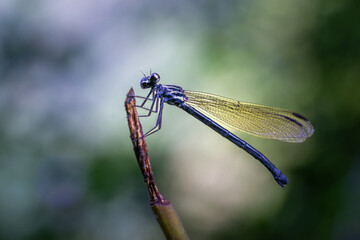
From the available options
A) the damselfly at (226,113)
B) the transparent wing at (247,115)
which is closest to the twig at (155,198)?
the damselfly at (226,113)

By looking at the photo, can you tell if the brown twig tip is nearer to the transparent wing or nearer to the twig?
the twig

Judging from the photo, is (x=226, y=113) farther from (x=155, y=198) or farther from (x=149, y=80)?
(x=155, y=198)

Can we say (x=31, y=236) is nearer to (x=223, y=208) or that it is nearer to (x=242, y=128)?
(x=223, y=208)

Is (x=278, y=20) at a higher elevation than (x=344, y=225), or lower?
higher

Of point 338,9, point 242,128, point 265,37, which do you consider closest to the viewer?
point 242,128

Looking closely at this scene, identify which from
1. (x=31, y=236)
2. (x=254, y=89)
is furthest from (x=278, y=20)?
(x=31, y=236)

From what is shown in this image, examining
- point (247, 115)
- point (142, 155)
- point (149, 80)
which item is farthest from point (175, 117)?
point (142, 155)

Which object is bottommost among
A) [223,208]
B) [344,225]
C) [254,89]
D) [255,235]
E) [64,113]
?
[344,225]

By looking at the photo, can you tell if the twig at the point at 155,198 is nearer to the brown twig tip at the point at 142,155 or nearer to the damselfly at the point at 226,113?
the brown twig tip at the point at 142,155
